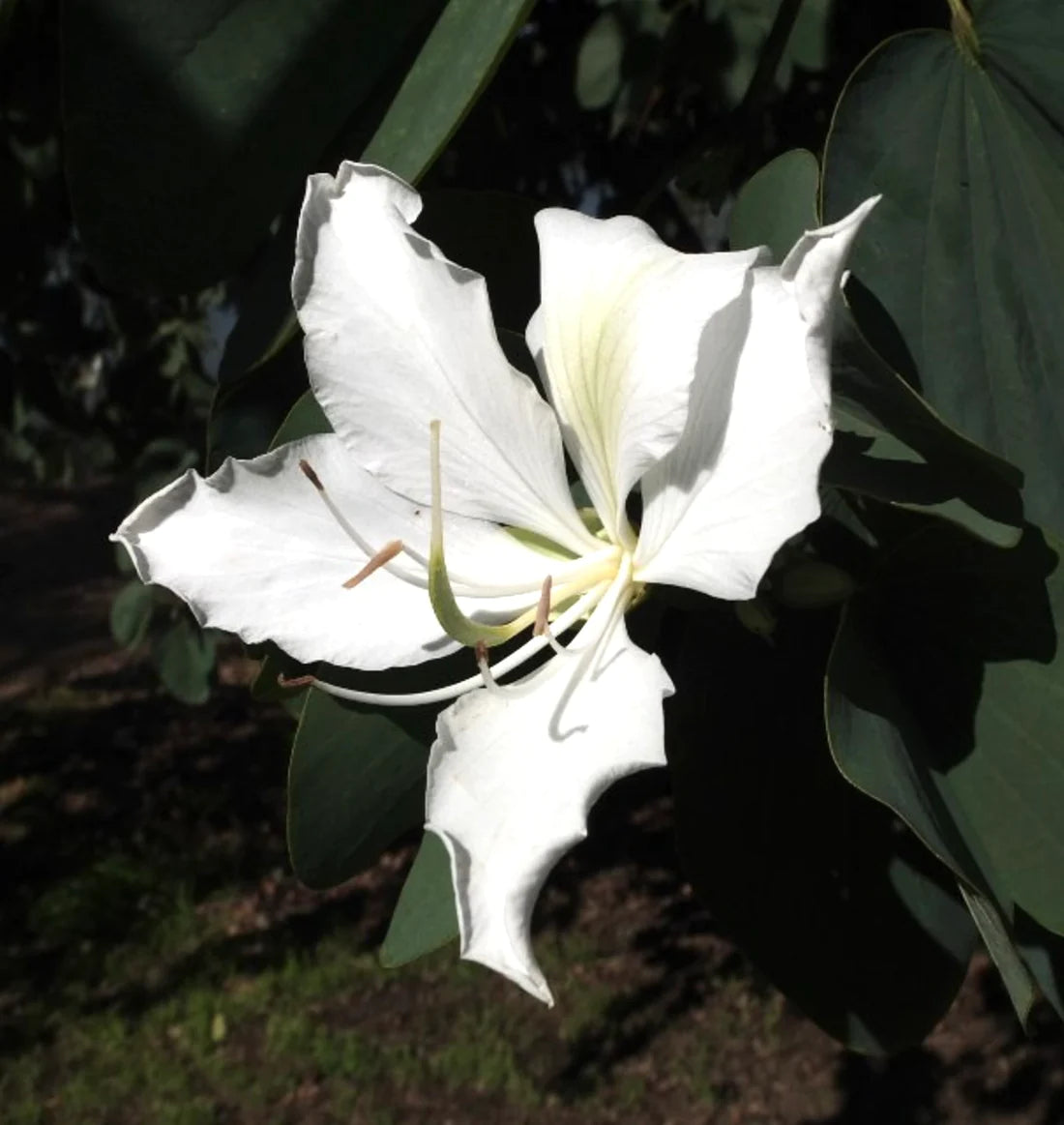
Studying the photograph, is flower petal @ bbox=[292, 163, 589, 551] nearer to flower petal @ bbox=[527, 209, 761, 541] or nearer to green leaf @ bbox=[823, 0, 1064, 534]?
flower petal @ bbox=[527, 209, 761, 541]

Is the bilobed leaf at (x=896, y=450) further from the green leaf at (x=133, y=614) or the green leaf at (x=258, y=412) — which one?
the green leaf at (x=133, y=614)

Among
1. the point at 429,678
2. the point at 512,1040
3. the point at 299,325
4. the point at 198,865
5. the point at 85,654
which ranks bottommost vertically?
the point at 85,654

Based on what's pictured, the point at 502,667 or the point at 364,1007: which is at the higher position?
the point at 502,667

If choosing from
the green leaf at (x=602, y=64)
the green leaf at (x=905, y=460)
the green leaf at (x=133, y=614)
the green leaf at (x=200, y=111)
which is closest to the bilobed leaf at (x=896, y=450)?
the green leaf at (x=905, y=460)

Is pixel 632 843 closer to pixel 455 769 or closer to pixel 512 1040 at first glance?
pixel 512 1040

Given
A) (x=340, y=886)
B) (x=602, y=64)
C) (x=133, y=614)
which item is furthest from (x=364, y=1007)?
(x=602, y=64)

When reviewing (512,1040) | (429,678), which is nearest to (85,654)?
(512,1040)

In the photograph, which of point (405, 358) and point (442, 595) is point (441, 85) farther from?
point (442, 595)
